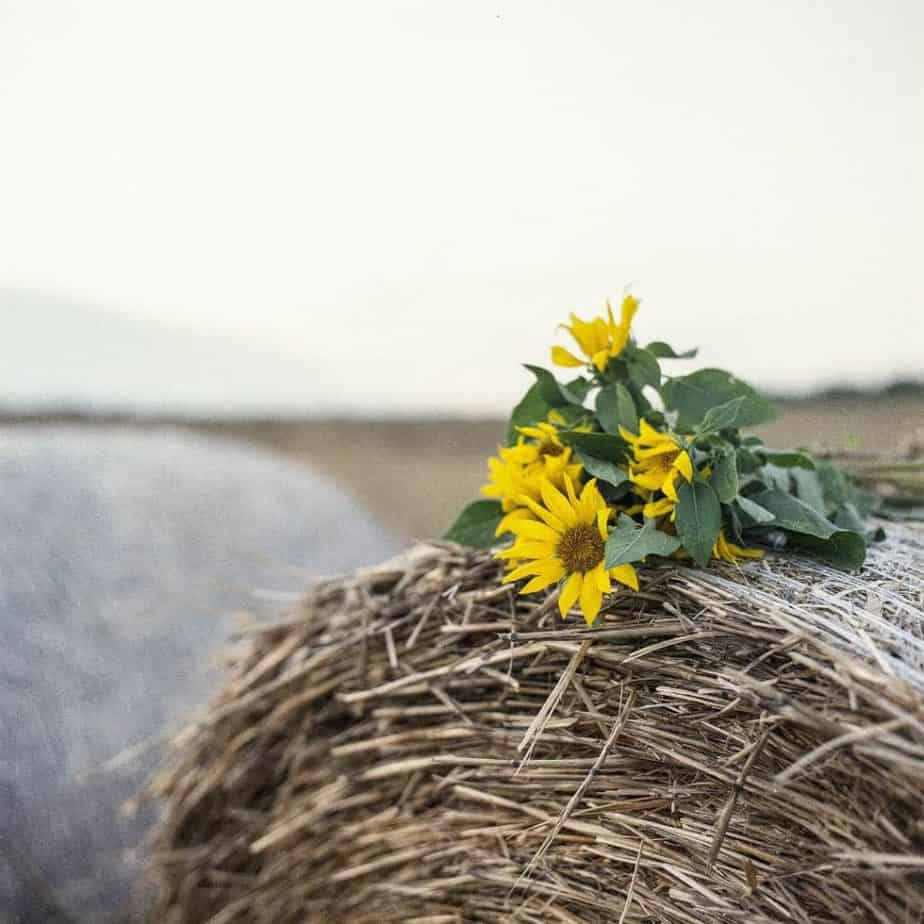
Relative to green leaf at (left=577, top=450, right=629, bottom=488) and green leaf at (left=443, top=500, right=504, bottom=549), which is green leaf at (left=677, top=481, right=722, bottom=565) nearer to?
green leaf at (left=577, top=450, right=629, bottom=488)

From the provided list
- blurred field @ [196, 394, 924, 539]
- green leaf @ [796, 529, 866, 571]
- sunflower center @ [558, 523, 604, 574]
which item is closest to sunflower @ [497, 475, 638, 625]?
sunflower center @ [558, 523, 604, 574]

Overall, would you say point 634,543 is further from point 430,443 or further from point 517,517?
point 430,443

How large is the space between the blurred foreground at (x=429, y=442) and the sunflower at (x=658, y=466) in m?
0.35

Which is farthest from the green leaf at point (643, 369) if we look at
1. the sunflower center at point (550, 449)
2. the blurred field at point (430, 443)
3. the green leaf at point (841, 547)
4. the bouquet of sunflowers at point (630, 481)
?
the blurred field at point (430, 443)

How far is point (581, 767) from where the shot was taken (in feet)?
2.59

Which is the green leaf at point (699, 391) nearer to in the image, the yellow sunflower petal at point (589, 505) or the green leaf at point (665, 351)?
the green leaf at point (665, 351)

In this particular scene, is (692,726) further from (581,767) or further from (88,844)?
(88,844)

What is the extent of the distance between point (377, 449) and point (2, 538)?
1.38 m

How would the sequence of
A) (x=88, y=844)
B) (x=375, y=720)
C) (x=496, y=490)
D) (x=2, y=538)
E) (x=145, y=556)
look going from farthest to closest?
(x=145, y=556) → (x=2, y=538) → (x=88, y=844) → (x=375, y=720) → (x=496, y=490)

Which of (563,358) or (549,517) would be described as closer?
(549,517)

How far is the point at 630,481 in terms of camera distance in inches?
31.0

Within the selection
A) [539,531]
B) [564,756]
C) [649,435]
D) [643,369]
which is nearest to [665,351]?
[643,369]

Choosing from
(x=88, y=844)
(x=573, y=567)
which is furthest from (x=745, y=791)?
(x=88, y=844)

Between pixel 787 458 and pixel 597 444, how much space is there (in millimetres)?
234
